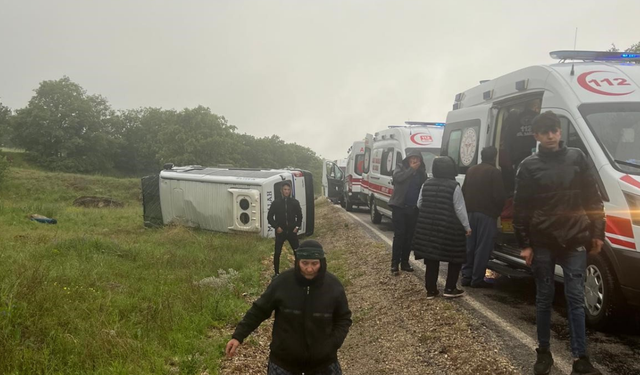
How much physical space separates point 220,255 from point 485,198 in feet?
19.5

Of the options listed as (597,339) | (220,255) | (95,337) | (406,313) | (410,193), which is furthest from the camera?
(220,255)

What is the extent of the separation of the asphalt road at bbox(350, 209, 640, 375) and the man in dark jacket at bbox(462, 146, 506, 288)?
0.49m

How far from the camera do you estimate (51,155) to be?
192 ft

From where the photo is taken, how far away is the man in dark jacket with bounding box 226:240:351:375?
2998mm

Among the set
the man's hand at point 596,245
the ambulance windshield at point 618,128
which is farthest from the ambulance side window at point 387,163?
the man's hand at point 596,245

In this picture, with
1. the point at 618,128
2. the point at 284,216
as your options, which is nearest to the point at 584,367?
the point at 618,128

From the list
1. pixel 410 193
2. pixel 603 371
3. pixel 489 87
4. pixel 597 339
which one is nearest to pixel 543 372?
pixel 603 371

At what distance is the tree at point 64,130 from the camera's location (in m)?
57.7

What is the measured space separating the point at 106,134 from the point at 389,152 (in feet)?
198

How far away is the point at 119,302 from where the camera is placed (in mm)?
6480

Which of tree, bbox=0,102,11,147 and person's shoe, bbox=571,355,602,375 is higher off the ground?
tree, bbox=0,102,11,147

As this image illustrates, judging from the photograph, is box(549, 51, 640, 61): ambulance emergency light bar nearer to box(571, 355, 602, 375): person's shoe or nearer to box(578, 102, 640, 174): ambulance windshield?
box(578, 102, 640, 174): ambulance windshield

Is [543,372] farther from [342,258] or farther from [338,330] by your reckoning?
[342,258]

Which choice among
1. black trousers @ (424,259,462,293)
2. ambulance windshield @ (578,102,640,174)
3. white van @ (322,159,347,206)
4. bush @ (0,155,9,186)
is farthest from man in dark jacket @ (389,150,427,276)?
bush @ (0,155,9,186)
